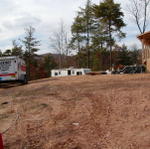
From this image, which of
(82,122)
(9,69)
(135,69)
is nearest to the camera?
(82,122)

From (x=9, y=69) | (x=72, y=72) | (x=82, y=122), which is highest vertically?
(x=9, y=69)

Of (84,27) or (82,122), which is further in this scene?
(84,27)

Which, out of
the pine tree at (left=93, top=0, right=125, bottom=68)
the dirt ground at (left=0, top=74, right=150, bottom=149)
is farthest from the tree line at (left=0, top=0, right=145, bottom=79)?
the dirt ground at (left=0, top=74, right=150, bottom=149)

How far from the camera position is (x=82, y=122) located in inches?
327

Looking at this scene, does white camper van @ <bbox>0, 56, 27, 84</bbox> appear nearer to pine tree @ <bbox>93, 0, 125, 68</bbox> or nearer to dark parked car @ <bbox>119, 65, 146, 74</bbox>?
dark parked car @ <bbox>119, 65, 146, 74</bbox>

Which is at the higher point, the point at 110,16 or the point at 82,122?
the point at 110,16

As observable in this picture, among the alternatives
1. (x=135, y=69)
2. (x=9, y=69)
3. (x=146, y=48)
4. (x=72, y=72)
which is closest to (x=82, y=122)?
(x=9, y=69)

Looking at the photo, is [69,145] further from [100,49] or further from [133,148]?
[100,49]

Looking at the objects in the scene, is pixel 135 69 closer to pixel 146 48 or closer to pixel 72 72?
pixel 146 48

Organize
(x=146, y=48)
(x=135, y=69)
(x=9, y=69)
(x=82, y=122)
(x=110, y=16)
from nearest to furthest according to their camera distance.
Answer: (x=82, y=122), (x=9, y=69), (x=146, y=48), (x=135, y=69), (x=110, y=16)

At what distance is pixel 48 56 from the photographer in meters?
66.9

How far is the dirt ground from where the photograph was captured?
266 inches

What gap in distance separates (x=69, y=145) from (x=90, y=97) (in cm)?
512

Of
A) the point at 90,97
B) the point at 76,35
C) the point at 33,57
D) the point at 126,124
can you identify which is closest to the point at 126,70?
the point at 90,97
